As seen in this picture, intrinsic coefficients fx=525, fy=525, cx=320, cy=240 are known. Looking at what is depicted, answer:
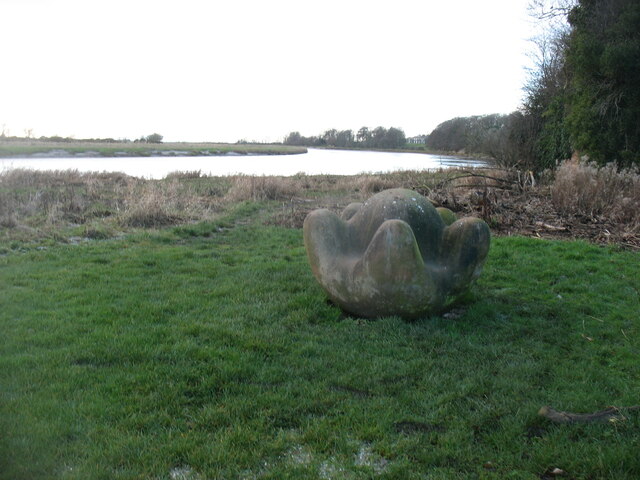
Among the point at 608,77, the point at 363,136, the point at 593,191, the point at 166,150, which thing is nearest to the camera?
the point at 593,191

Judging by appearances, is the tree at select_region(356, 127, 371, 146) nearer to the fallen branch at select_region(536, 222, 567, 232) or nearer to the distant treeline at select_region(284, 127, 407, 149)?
the distant treeline at select_region(284, 127, 407, 149)

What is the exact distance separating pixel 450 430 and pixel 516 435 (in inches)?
18.3

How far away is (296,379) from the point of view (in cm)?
452

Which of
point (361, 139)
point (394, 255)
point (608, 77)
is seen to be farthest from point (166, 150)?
point (394, 255)

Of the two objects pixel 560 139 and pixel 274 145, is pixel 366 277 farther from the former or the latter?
pixel 274 145

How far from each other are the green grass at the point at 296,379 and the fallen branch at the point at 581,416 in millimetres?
61

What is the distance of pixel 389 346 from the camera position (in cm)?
526

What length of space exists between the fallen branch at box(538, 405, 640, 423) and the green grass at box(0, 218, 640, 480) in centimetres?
6

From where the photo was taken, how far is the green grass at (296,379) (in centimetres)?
340

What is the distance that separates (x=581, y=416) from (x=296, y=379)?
7.35 ft

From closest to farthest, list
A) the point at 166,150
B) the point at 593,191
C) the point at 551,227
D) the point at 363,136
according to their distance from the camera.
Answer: the point at 551,227, the point at 593,191, the point at 166,150, the point at 363,136

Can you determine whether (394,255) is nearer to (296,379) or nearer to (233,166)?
(296,379)

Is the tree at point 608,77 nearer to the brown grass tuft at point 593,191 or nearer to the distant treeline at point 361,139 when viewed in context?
the brown grass tuft at point 593,191

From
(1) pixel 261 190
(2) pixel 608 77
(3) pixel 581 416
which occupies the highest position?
(2) pixel 608 77
